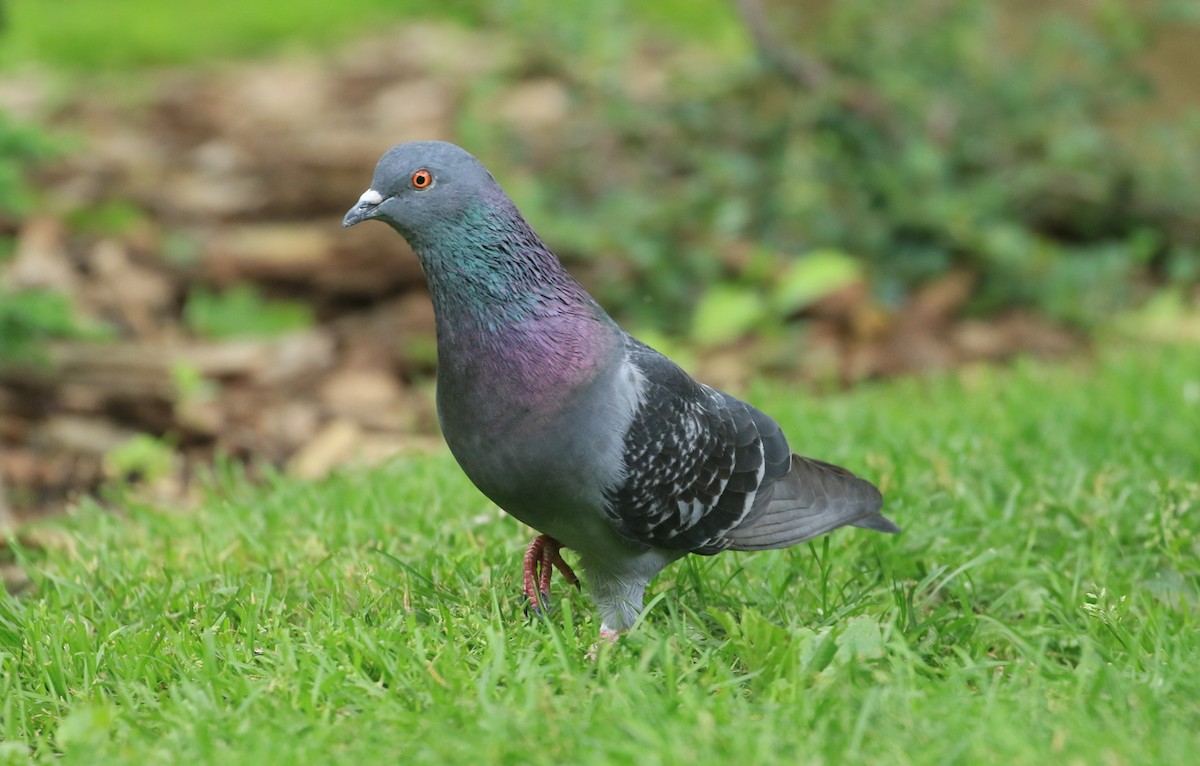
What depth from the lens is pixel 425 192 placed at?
317 cm

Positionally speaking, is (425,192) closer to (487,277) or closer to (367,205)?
(367,205)

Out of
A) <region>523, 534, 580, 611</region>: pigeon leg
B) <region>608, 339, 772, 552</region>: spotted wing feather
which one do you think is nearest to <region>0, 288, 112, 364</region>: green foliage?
<region>523, 534, 580, 611</region>: pigeon leg

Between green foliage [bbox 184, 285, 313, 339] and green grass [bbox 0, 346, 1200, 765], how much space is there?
2.13 metres

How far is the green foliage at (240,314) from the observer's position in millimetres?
6758

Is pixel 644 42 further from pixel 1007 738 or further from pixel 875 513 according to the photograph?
pixel 1007 738

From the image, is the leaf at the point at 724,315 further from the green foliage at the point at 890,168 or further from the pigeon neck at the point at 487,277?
the pigeon neck at the point at 487,277

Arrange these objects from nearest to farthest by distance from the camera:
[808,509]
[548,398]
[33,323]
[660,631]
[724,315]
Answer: [548,398], [660,631], [808,509], [33,323], [724,315]

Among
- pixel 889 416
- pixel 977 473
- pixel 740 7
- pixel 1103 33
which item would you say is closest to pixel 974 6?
pixel 1103 33

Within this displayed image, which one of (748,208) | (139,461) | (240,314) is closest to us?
(139,461)

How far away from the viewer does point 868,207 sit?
7238 mm

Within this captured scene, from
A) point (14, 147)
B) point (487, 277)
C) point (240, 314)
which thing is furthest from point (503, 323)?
point (240, 314)

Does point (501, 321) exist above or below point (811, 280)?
above

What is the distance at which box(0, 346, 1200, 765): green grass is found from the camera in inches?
105

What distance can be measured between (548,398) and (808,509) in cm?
84
